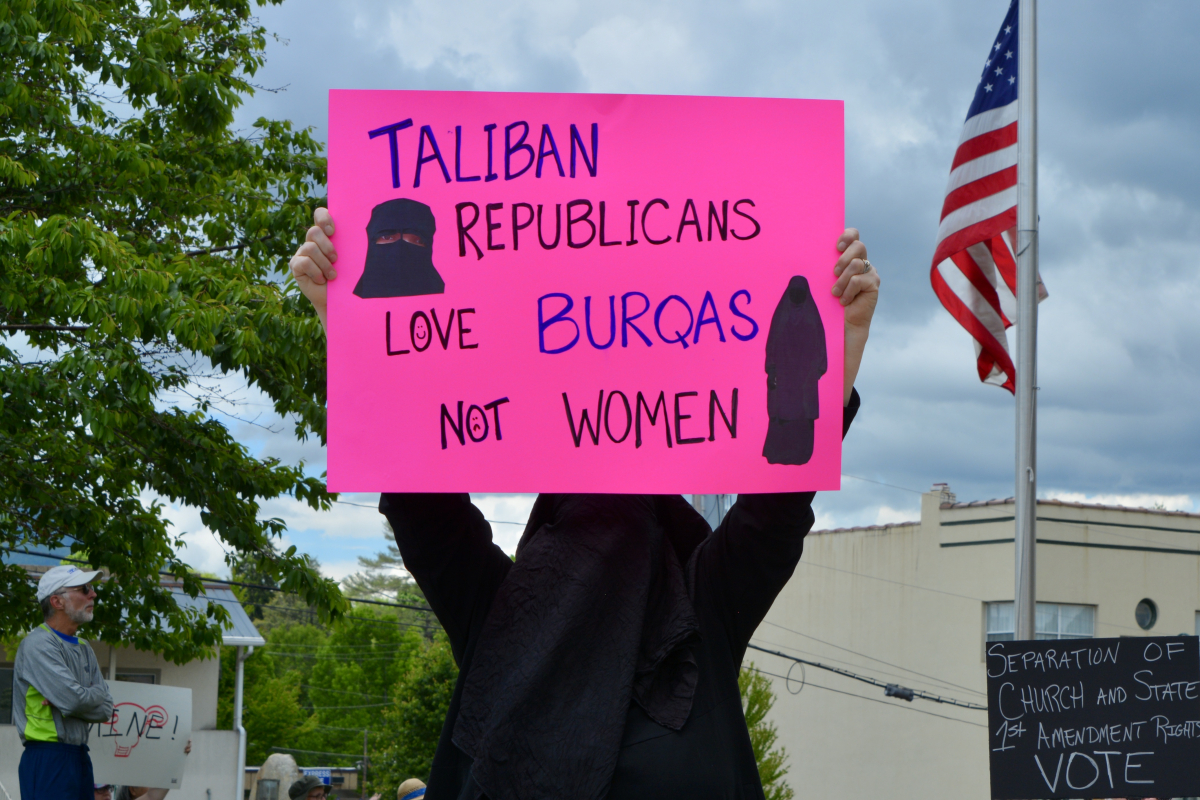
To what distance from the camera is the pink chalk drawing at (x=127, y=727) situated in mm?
6668

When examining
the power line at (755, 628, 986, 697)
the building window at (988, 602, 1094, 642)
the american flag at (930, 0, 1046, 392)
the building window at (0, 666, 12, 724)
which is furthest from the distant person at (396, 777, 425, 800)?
the power line at (755, 628, 986, 697)

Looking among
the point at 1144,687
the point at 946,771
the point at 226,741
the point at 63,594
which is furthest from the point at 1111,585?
the point at 63,594

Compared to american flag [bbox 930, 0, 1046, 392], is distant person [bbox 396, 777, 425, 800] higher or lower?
lower

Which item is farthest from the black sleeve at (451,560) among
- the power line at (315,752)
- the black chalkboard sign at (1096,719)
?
the power line at (315,752)

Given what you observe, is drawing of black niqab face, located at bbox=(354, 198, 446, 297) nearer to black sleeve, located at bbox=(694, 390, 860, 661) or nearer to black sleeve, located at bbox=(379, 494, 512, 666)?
black sleeve, located at bbox=(379, 494, 512, 666)

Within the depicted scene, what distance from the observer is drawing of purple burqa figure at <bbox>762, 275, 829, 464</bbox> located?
2186 mm

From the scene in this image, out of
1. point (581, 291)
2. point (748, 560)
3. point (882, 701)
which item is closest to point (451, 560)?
point (748, 560)

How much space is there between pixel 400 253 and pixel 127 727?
541 centimetres

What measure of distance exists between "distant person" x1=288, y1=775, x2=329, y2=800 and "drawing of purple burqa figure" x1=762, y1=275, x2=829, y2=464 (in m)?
7.23

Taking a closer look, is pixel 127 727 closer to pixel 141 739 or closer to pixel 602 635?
pixel 141 739

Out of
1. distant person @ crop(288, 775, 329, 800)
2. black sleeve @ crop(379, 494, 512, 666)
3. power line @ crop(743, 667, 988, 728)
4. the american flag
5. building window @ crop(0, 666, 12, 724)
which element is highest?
the american flag

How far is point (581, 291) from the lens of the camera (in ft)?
7.70

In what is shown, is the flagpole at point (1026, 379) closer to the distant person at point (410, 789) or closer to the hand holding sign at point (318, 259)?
the distant person at point (410, 789)

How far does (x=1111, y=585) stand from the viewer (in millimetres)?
22750
